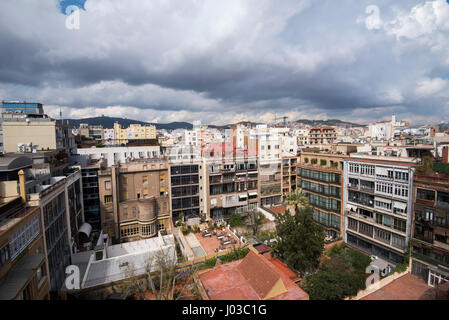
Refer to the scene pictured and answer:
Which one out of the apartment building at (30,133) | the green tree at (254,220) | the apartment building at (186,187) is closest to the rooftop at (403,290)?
the green tree at (254,220)

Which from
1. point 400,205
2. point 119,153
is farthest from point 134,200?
point 400,205

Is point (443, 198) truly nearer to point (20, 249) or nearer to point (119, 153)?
point (20, 249)

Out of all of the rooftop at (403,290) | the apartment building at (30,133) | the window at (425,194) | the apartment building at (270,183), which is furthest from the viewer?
the apartment building at (270,183)

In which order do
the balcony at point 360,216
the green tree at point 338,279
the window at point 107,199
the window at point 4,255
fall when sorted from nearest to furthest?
the window at point 4,255
the green tree at point 338,279
the balcony at point 360,216
the window at point 107,199

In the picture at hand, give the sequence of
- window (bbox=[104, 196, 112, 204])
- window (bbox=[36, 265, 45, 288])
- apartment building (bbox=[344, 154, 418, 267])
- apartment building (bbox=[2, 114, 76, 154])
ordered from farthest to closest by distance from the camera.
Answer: window (bbox=[104, 196, 112, 204]), apartment building (bbox=[2, 114, 76, 154]), apartment building (bbox=[344, 154, 418, 267]), window (bbox=[36, 265, 45, 288])

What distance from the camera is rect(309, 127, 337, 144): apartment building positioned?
285 feet

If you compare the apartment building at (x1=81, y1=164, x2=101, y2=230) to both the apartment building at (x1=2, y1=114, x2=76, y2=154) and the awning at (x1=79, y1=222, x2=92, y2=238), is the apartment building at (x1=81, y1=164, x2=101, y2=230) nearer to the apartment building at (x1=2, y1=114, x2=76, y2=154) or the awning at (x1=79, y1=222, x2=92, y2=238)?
the awning at (x1=79, y1=222, x2=92, y2=238)

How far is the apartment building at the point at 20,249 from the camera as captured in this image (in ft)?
37.5

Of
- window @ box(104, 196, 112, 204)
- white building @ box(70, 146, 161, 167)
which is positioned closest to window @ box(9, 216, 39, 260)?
window @ box(104, 196, 112, 204)

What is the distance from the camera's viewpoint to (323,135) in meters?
88.9

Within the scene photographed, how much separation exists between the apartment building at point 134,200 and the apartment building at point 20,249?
16896mm

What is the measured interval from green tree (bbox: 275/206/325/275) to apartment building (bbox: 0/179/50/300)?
20347 millimetres

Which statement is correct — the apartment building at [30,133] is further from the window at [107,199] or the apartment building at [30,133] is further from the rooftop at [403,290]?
the rooftop at [403,290]
